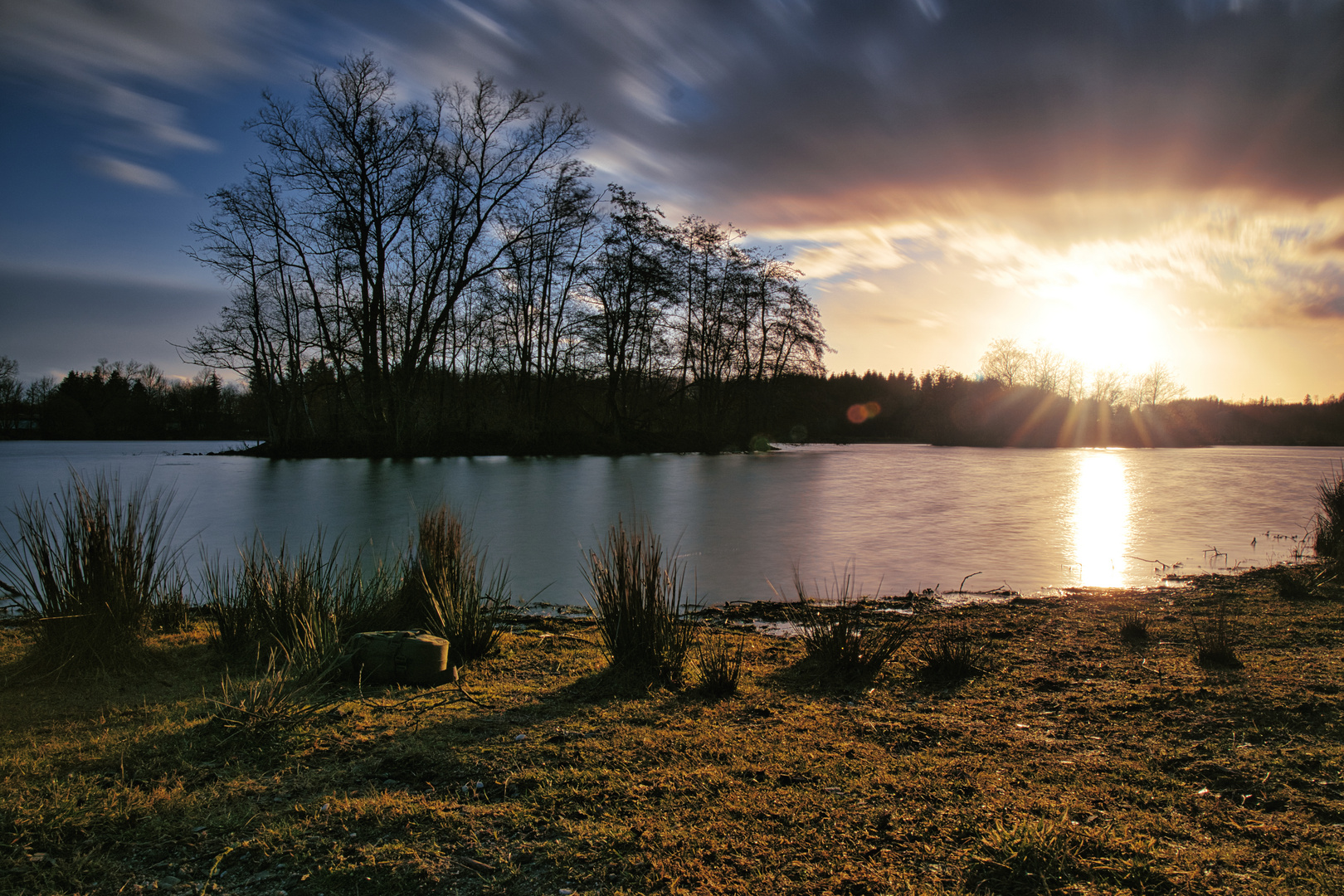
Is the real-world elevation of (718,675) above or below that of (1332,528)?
below

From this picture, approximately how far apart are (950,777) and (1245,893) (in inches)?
36.4

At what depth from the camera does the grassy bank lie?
80.1 inches

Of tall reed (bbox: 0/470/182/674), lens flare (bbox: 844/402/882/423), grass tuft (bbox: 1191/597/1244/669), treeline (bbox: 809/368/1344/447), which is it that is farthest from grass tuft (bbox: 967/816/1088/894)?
lens flare (bbox: 844/402/882/423)

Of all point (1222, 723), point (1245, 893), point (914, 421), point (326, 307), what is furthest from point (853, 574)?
point (914, 421)

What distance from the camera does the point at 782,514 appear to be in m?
13.7

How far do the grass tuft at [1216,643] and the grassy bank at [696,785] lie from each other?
0.14 meters


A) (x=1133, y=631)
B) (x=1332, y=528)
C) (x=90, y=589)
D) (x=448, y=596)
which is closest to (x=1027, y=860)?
(x=448, y=596)

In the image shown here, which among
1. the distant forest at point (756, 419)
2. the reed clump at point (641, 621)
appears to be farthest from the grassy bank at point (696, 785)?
the distant forest at point (756, 419)

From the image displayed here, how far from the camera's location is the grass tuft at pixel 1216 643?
13.5 ft

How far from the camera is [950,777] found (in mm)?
2650

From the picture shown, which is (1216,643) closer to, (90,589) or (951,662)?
(951,662)

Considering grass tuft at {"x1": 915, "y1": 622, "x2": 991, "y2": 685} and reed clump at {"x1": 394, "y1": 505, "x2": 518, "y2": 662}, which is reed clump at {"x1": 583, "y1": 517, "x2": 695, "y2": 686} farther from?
grass tuft at {"x1": 915, "y1": 622, "x2": 991, "y2": 685}

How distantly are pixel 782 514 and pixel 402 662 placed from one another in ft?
34.4

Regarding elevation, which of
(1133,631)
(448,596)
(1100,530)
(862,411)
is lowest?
(1100,530)
